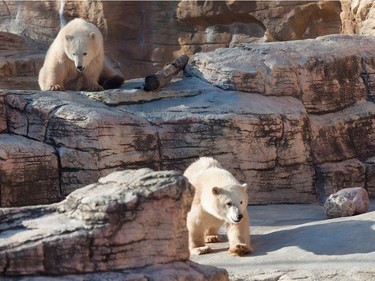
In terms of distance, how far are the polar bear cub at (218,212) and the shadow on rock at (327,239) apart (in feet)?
0.62

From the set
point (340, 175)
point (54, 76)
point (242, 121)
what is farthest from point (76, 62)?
point (340, 175)

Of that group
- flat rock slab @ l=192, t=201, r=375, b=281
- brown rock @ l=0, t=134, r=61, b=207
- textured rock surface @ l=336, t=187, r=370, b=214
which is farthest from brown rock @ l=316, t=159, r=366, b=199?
brown rock @ l=0, t=134, r=61, b=207

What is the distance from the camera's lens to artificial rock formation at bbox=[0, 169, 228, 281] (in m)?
4.39

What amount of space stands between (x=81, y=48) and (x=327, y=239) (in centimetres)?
438

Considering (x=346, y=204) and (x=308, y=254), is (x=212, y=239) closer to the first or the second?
(x=308, y=254)

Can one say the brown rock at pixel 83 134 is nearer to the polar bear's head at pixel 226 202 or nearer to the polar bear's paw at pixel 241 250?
the polar bear's head at pixel 226 202

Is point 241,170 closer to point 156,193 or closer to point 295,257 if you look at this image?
point 295,257

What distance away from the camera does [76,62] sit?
371 inches


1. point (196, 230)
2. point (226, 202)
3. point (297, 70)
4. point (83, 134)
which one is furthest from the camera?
point (297, 70)

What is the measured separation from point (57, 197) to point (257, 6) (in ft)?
25.2

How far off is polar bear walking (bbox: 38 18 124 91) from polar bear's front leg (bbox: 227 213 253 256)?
3.66 meters

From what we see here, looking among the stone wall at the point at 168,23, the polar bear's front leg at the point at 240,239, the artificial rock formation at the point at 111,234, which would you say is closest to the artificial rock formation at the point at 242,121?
the polar bear's front leg at the point at 240,239

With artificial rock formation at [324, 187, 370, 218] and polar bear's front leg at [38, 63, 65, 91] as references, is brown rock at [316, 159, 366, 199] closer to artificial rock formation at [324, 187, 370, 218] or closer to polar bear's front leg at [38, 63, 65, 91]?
artificial rock formation at [324, 187, 370, 218]

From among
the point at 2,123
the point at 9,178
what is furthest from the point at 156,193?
the point at 2,123
